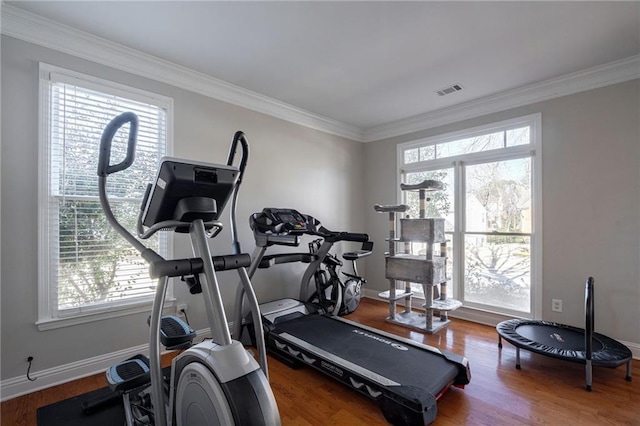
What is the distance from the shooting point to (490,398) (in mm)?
2088

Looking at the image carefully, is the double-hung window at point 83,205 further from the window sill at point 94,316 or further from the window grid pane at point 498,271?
the window grid pane at point 498,271

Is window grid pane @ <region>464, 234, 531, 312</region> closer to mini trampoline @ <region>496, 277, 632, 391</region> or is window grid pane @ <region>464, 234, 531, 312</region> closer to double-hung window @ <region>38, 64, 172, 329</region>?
mini trampoline @ <region>496, 277, 632, 391</region>

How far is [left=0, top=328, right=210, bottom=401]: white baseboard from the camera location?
207 cm

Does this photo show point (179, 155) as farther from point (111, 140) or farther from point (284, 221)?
point (111, 140)

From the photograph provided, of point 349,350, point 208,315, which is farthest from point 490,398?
point 208,315

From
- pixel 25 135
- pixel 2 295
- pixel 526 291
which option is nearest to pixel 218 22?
pixel 25 135

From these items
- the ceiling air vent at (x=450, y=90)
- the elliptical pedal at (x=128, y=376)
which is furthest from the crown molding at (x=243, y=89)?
the elliptical pedal at (x=128, y=376)

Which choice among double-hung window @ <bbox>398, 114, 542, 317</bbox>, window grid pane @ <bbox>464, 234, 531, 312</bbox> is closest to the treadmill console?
double-hung window @ <bbox>398, 114, 542, 317</bbox>

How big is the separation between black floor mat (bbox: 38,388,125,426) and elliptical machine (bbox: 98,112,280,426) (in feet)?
1.56

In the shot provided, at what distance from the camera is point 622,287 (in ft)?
8.87

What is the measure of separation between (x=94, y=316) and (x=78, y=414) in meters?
0.72

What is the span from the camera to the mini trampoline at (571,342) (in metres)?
2.17

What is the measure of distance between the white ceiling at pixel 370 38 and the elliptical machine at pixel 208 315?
1230mm

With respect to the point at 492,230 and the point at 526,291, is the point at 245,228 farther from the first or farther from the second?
the point at 526,291
